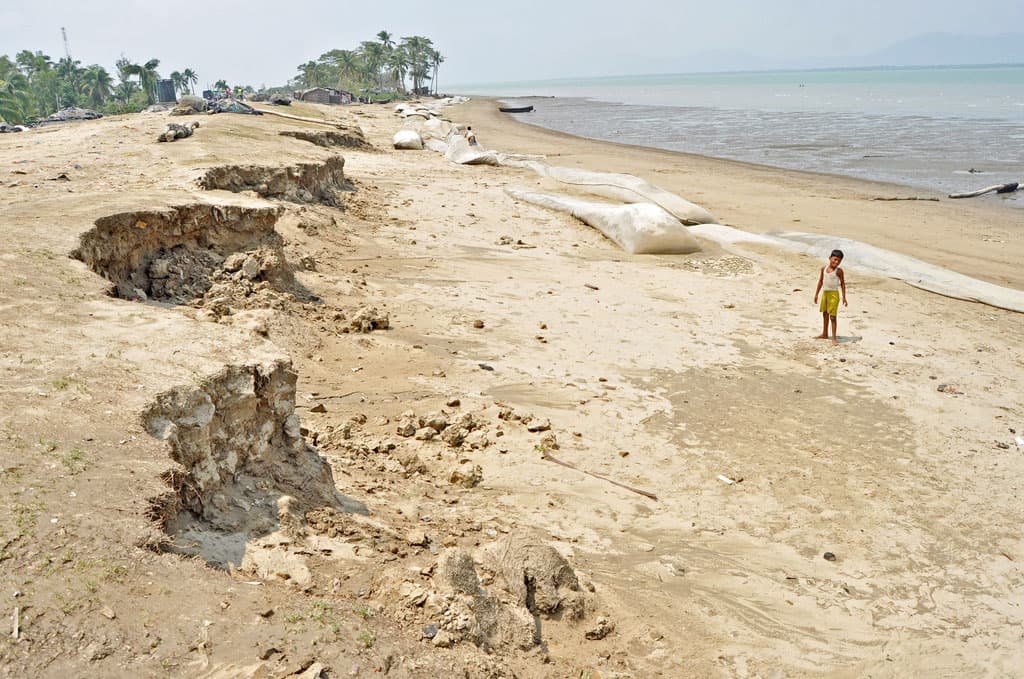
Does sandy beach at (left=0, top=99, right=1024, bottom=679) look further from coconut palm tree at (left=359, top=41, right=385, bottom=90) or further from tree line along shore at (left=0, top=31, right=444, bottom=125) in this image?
coconut palm tree at (left=359, top=41, right=385, bottom=90)

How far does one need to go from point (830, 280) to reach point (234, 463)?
22.9 feet

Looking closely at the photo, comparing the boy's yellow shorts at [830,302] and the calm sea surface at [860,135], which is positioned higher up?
the calm sea surface at [860,135]

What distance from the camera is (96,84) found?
60875 mm

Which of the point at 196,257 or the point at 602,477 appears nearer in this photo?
the point at 602,477

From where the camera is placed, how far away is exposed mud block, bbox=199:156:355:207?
1073 cm

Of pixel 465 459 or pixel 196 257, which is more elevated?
pixel 196 257

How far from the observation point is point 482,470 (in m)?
5.34

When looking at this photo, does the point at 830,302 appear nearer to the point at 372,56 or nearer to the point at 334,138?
the point at 334,138

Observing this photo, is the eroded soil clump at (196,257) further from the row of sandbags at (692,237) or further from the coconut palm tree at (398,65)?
the coconut palm tree at (398,65)

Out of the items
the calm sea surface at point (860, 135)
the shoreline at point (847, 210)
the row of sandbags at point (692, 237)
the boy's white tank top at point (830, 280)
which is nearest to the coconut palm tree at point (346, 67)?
the calm sea surface at point (860, 135)

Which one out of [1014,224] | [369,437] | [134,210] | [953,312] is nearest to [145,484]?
[369,437]

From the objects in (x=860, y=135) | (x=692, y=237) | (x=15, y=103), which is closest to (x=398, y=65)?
(x=15, y=103)

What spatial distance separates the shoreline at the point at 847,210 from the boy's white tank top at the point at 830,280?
4.89m

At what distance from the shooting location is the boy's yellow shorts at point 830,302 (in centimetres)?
823
